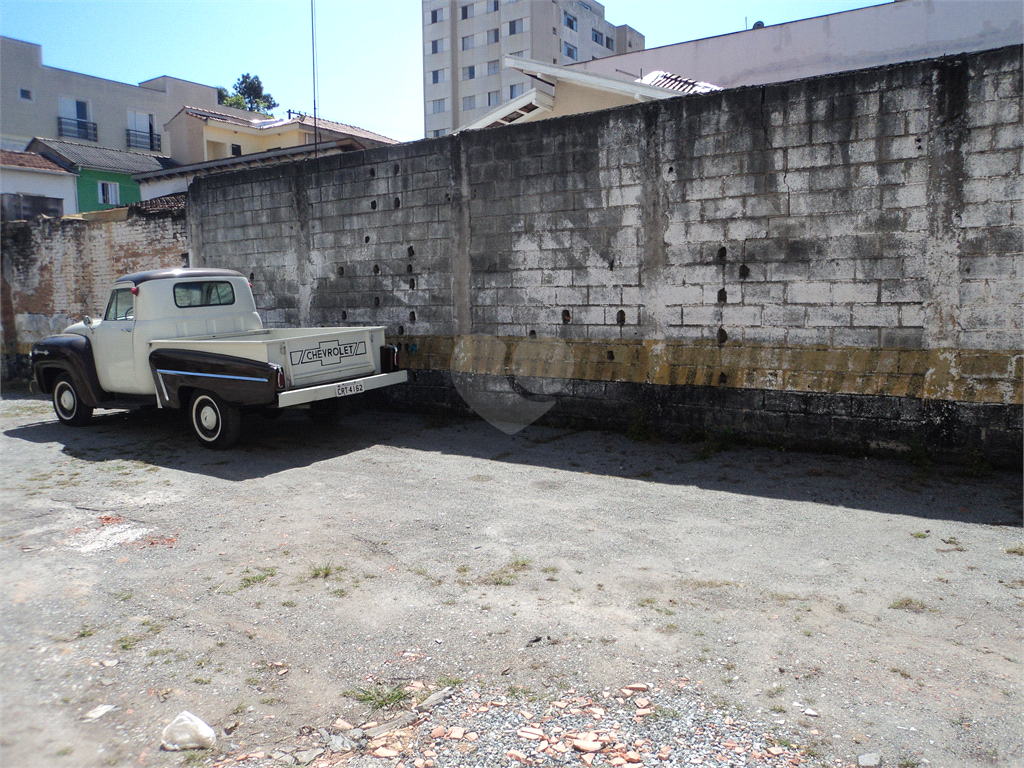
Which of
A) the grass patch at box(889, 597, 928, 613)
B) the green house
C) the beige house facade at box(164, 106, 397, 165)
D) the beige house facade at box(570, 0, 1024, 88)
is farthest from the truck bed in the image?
the beige house facade at box(164, 106, 397, 165)

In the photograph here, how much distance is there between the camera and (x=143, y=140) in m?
A: 38.8

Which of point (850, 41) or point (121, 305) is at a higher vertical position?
point (850, 41)

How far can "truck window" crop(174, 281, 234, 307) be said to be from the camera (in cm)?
870

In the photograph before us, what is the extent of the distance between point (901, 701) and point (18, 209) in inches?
856

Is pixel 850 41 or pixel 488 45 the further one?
pixel 488 45

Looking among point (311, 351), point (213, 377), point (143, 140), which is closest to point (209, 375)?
point (213, 377)

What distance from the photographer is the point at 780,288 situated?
283 inches

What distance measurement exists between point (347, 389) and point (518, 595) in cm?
448

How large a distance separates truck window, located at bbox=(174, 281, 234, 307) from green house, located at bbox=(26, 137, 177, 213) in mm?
23232

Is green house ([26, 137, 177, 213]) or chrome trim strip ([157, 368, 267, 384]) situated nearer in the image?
chrome trim strip ([157, 368, 267, 384])

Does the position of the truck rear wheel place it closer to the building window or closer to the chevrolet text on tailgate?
the chevrolet text on tailgate

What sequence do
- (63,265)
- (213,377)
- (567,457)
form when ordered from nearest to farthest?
(567,457)
(213,377)
(63,265)

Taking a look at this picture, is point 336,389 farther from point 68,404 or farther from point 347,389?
point 68,404

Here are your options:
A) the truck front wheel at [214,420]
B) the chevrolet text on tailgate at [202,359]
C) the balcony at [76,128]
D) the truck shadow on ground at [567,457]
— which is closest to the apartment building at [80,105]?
the balcony at [76,128]
